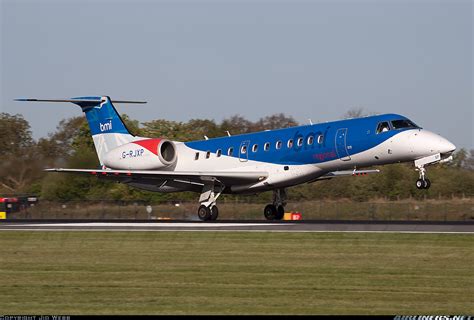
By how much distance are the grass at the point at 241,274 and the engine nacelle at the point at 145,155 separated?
495 inches

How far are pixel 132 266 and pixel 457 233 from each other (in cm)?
1133

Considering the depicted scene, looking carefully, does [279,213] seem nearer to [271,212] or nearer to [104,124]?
[271,212]

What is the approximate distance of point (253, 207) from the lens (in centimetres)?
4350

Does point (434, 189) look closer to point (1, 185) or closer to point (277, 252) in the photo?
point (1, 185)

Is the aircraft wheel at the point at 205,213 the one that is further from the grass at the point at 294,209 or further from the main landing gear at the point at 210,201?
the grass at the point at 294,209

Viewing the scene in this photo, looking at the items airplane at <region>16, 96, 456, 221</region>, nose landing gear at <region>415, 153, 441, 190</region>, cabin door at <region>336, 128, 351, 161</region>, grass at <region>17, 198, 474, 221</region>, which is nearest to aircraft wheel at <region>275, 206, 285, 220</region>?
airplane at <region>16, 96, 456, 221</region>

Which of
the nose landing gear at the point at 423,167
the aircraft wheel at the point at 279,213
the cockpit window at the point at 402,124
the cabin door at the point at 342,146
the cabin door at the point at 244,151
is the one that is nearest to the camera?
the nose landing gear at the point at 423,167

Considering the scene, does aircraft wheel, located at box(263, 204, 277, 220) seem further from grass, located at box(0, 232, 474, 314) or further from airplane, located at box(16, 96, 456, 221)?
grass, located at box(0, 232, 474, 314)

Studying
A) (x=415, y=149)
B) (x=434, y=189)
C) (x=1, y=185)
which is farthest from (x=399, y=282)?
(x=434, y=189)

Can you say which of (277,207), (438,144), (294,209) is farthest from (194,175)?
(438,144)

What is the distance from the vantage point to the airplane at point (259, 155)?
106ft

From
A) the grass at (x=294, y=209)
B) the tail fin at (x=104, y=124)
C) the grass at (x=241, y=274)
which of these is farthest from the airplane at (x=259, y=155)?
the grass at (x=241, y=274)

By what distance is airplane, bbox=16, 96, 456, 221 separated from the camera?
106 feet

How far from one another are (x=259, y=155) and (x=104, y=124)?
9.53 meters
